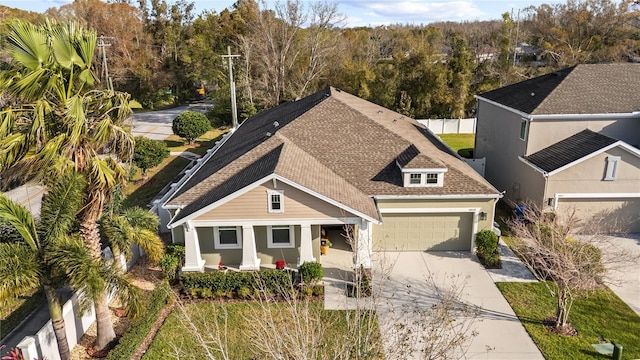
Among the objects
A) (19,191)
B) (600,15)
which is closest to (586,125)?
(19,191)

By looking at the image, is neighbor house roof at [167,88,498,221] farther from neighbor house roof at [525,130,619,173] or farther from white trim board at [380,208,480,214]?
neighbor house roof at [525,130,619,173]

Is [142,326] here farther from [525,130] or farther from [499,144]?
[499,144]

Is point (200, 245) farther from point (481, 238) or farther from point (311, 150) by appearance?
point (481, 238)

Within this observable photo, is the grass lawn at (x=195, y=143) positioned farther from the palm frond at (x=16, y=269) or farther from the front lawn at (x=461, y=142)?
the palm frond at (x=16, y=269)

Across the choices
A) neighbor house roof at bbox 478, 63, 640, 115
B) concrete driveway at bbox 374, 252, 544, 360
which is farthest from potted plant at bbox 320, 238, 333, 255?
neighbor house roof at bbox 478, 63, 640, 115

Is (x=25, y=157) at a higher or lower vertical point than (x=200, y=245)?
higher

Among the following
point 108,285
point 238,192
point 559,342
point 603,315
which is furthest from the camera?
point 238,192

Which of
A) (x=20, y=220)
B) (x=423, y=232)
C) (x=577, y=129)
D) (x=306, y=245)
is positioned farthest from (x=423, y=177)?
(x=20, y=220)
